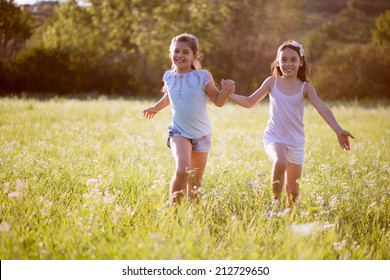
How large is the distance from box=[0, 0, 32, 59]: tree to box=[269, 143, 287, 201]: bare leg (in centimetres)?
652

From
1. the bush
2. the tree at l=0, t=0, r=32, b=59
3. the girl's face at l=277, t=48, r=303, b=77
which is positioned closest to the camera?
the girl's face at l=277, t=48, r=303, b=77

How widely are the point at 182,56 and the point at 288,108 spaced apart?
4.39ft

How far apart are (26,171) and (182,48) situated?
8.23ft

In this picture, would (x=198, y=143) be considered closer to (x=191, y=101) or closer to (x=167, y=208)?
(x=191, y=101)

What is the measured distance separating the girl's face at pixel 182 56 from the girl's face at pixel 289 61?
1.04 meters

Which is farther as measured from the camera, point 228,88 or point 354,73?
point 354,73

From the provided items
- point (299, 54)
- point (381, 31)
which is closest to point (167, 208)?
point (299, 54)

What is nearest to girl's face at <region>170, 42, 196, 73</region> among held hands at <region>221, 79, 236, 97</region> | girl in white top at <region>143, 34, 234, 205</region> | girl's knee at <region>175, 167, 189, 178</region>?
girl in white top at <region>143, 34, 234, 205</region>

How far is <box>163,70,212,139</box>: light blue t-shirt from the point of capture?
15.5 ft

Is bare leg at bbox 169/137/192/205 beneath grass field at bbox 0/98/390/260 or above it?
above

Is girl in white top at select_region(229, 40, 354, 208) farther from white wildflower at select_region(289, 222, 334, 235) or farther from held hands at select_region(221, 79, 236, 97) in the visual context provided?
white wildflower at select_region(289, 222, 334, 235)

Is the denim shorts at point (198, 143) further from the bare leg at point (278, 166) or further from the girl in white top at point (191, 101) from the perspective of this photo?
the bare leg at point (278, 166)

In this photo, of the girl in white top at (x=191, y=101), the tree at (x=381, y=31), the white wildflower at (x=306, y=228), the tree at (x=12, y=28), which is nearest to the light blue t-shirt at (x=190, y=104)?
the girl in white top at (x=191, y=101)

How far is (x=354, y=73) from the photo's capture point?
19.7 m
